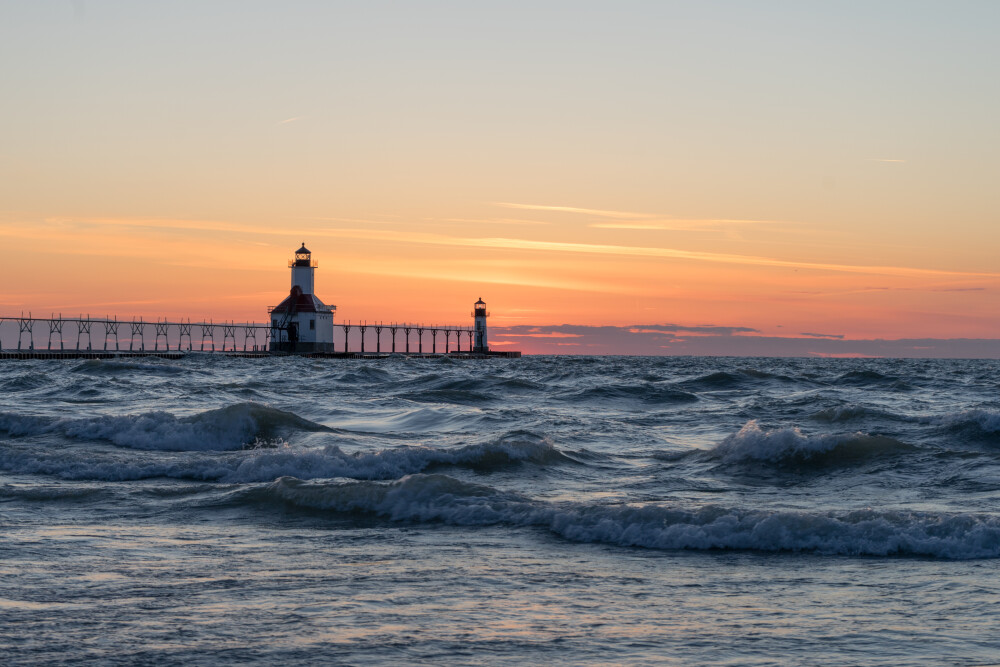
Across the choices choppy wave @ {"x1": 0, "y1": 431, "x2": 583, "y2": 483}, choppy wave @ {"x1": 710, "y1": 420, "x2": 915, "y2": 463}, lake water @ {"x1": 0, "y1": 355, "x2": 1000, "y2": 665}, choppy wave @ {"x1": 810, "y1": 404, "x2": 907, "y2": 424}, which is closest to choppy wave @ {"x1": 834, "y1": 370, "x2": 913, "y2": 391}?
choppy wave @ {"x1": 810, "y1": 404, "x2": 907, "y2": 424}

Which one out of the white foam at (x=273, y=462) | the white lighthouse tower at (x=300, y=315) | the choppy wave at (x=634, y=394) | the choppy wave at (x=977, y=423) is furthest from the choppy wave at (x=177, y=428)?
the white lighthouse tower at (x=300, y=315)

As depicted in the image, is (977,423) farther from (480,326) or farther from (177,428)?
(480,326)

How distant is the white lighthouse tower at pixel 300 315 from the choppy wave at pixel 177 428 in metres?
63.0

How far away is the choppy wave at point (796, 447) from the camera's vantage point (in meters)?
14.1

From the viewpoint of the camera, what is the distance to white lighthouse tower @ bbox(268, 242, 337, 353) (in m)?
80.3

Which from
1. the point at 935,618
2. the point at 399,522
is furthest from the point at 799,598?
the point at 399,522

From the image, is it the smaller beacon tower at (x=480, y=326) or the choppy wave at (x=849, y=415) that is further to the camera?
the smaller beacon tower at (x=480, y=326)

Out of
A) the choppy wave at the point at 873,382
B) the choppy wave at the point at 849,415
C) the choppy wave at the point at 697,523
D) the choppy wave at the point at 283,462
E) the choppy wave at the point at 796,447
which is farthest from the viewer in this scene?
the choppy wave at the point at 873,382

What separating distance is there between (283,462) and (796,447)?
7.96 m

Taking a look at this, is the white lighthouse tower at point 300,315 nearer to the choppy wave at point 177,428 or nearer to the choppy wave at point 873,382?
the choppy wave at point 873,382

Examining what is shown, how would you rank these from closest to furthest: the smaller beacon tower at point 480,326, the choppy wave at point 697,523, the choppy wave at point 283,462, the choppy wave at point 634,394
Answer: the choppy wave at point 697,523
the choppy wave at point 283,462
the choppy wave at point 634,394
the smaller beacon tower at point 480,326

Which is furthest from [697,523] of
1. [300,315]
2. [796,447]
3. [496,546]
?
[300,315]

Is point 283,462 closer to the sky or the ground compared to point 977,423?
closer to the ground

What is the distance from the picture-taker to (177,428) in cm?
1678
